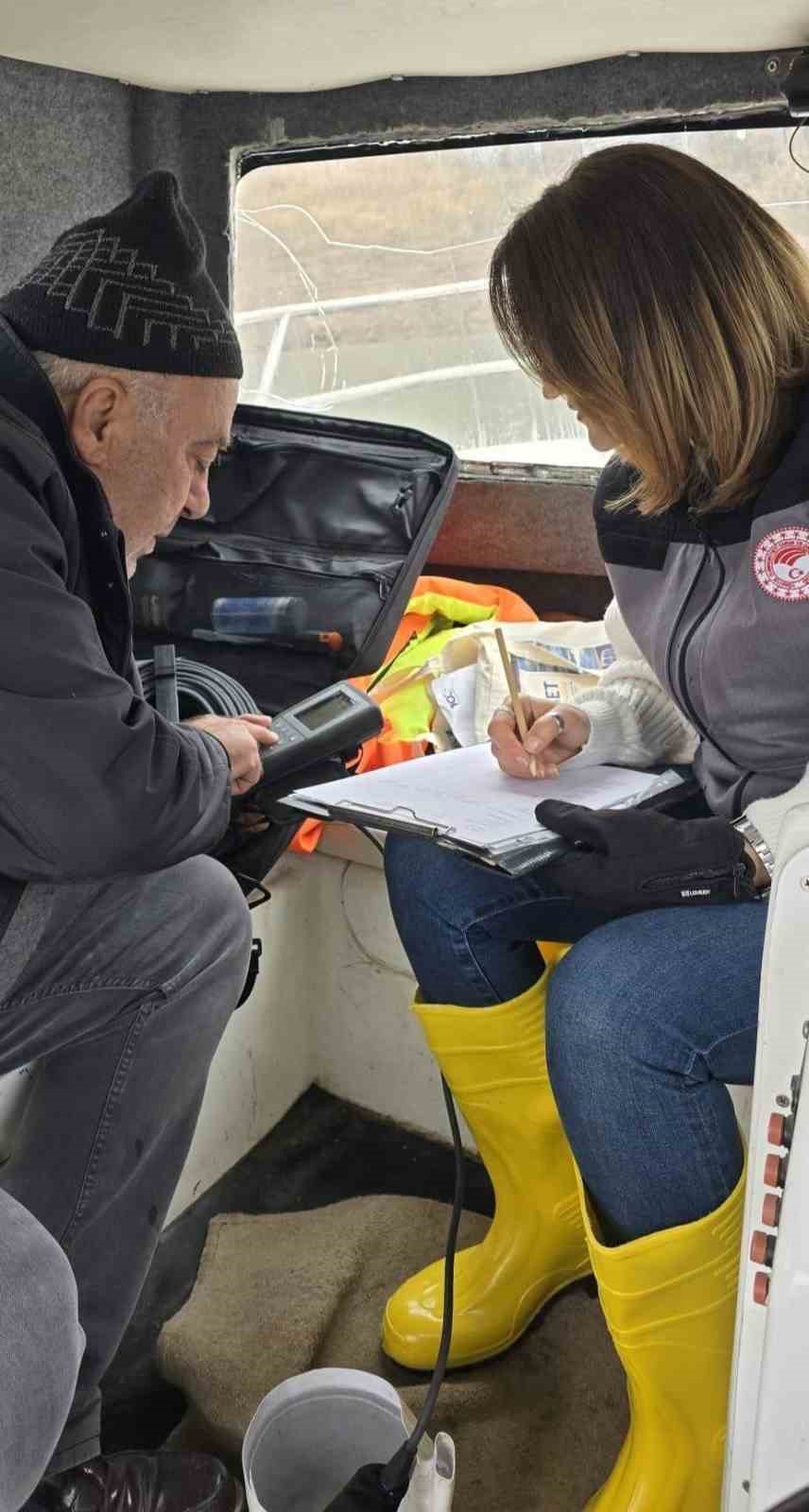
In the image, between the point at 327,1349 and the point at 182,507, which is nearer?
the point at 182,507

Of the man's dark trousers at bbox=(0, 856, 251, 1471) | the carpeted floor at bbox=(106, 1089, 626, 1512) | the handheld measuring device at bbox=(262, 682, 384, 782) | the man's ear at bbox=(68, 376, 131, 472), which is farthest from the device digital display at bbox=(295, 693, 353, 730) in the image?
the carpeted floor at bbox=(106, 1089, 626, 1512)

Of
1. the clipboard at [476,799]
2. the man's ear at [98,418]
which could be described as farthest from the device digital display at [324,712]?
the man's ear at [98,418]

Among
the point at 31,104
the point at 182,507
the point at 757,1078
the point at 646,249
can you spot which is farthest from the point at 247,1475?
the point at 31,104

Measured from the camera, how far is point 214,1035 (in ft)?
3.69

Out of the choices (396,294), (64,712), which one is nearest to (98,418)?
(64,712)

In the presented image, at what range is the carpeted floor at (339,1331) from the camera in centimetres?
113

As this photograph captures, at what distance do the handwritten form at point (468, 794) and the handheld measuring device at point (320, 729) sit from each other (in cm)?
12

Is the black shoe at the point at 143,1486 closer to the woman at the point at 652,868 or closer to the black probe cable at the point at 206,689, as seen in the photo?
the woman at the point at 652,868

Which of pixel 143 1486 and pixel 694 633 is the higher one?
pixel 694 633

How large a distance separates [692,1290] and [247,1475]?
1.08 feet

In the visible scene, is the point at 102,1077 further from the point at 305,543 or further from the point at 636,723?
the point at 305,543

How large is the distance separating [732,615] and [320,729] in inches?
16.3

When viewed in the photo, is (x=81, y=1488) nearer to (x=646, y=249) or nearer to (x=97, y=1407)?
(x=97, y=1407)

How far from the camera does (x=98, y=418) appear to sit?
991mm
